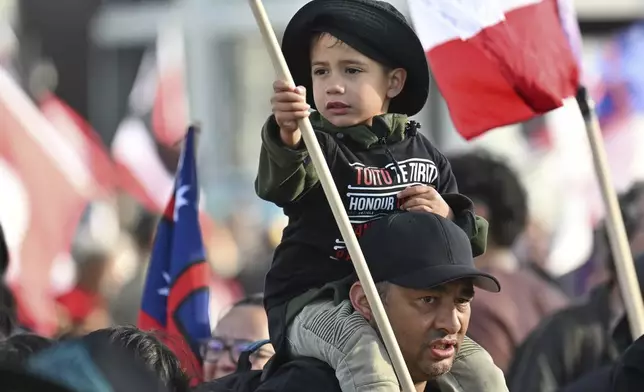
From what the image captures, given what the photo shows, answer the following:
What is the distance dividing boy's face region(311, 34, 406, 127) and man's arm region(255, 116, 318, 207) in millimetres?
199

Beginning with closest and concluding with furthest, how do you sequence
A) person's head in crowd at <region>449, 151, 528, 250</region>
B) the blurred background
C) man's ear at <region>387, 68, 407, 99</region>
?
man's ear at <region>387, 68, 407, 99</region>, person's head in crowd at <region>449, 151, 528, 250</region>, the blurred background

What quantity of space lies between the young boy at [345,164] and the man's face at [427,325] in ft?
0.36

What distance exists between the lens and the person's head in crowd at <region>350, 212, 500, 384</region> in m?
4.30

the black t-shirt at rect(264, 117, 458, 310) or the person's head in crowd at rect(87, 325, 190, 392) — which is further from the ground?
the black t-shirt at rect(264, 117, 458, 310)

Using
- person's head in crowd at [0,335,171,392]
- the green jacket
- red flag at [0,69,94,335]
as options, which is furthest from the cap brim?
red flag at [0,69,94,335]

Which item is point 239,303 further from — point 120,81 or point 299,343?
point 120,81

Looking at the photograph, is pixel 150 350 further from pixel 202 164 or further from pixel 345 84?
pixel 202 164

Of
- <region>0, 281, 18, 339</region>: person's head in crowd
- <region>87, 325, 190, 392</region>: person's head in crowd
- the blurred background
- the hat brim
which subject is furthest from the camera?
the blurred background

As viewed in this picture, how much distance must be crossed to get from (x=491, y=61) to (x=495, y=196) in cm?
250

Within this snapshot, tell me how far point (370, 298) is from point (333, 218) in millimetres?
423

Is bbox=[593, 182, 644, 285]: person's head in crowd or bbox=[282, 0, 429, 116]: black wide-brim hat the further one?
bbox=[593, 182, 644, 285]: person's head in crowd

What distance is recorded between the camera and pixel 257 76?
2545 centimetres

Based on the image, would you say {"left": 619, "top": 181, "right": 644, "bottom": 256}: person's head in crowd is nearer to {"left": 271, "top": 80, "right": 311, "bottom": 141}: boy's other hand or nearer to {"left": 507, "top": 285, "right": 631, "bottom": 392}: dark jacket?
{"left": 507, "top": 285, "right": 631, "bottom": 392}: dark jacket

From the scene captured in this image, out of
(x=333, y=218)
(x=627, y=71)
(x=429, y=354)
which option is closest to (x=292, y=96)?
(x=333, y=218)
